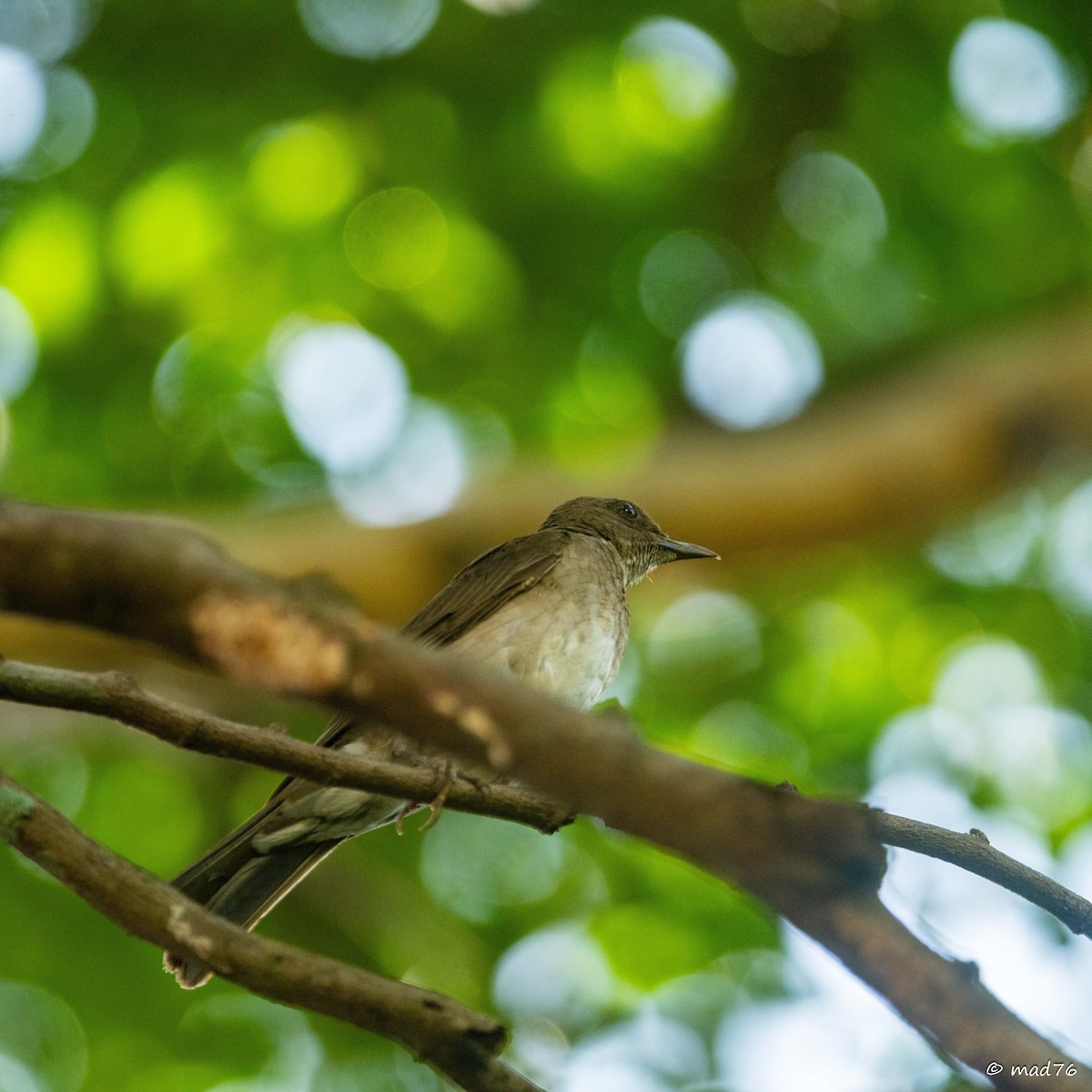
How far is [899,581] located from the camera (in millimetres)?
9672

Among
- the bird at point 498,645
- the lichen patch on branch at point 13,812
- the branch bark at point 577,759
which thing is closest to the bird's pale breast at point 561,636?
the bird at point 498,645

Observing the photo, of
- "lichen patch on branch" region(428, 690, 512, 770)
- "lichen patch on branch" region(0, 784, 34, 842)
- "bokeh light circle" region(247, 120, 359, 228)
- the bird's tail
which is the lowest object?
"lichen patch on branch" region(0, 784, 34, 842)

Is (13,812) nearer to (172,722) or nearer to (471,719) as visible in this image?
(172,722)

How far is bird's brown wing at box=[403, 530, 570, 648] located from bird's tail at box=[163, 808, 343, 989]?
88cm

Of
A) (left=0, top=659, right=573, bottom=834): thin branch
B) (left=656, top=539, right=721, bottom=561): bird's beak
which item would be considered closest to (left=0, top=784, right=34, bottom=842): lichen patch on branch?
(left=0, top=659, right=573, bottom=834): thin branch

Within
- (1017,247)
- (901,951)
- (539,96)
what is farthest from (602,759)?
(1017,247)

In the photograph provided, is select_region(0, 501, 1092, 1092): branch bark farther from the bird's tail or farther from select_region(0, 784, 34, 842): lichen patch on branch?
the bird's tail

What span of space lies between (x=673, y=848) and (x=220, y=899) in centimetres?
290

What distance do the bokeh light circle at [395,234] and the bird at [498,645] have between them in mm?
3715

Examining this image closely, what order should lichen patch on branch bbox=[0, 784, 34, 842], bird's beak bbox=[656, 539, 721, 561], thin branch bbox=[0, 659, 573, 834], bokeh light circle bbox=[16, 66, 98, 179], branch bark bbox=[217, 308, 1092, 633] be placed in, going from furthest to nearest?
bokeh light circle bbox=[16, 66, 98, 179] < branch bark bbox=[217, 308, 1092, 633] < bird's beak bbox=[656, 539, 721, 561] < thin branch bbox=[0, 659, 573, 834] < lichen patch on branch bbox=[0, 784, 34, 842]

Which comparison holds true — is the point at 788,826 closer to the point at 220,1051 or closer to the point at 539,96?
the point at 220,1051

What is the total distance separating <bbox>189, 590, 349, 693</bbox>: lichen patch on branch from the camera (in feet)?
4.88

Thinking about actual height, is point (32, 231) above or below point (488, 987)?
above

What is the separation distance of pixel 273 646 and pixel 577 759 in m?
0.37
